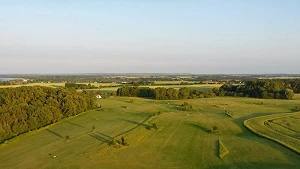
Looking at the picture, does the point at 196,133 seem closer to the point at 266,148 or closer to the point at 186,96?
the point at 266,148

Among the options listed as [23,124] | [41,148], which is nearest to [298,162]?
[41,148]

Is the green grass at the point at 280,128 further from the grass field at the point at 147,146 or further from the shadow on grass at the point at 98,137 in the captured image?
the shadow on grass at the point at 98,137

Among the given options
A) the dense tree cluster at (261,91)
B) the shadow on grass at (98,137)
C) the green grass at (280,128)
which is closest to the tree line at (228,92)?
the dense tree cluster at (261,91)

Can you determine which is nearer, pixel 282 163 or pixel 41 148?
pixel 282 163

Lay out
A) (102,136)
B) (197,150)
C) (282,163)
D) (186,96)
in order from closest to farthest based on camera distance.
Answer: (282,163)
(197,150)
(102,136)
(186,96)

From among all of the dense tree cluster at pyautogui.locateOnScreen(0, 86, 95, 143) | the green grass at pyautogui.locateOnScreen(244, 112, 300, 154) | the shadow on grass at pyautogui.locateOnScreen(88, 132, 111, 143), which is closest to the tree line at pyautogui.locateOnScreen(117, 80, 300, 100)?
the dense tree cluster at pyautogui.locateOnScreen(0, 86, 95, 143)

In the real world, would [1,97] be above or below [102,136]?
above

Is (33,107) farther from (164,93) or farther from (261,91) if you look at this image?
(261,91)

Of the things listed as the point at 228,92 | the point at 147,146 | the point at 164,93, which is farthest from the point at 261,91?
the point at 147,146

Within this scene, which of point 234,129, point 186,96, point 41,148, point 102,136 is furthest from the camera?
point 186,96
